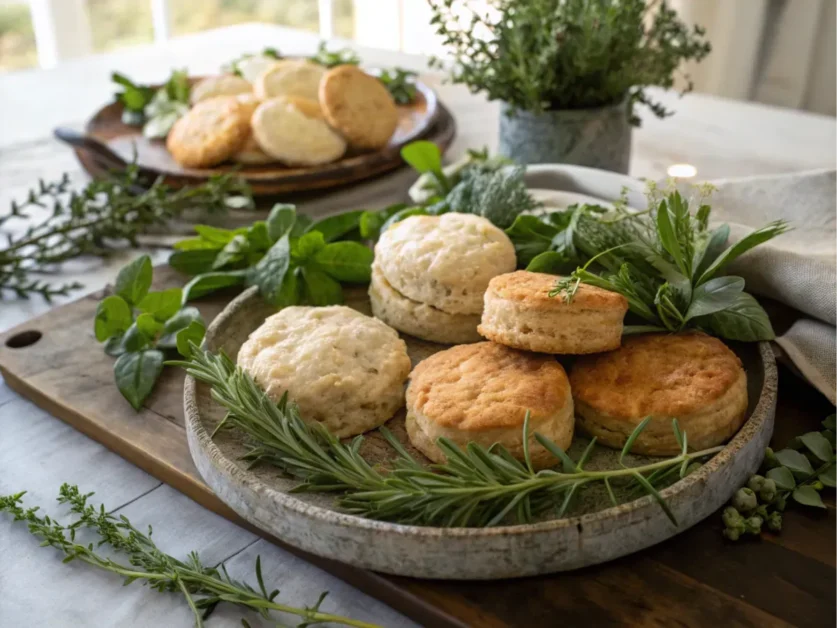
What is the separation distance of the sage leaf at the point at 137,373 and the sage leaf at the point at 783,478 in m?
0.97

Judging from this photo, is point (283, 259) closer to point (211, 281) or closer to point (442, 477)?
point (211, 281)

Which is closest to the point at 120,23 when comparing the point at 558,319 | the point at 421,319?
the point at 421,319

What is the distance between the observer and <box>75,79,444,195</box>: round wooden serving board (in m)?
2.19

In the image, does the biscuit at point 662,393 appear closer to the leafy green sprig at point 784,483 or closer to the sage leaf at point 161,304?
the leafy green sprig at point 784,483

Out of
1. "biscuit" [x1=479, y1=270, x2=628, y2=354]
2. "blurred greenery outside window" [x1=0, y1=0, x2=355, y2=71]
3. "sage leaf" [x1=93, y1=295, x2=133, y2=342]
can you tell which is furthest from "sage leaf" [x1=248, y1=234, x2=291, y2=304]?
"blurred greenery outside window" [x1=0, y1=0, x2=355, y2=71]

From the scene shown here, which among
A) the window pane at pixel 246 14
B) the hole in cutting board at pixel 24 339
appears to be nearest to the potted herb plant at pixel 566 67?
the hole in cutting board at pixel 24 339

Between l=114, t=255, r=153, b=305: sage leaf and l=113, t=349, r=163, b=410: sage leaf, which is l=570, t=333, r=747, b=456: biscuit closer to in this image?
l=113, t=349, r=163, b=410: sage leaf

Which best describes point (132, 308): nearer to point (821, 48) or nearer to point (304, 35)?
point (304, 35)

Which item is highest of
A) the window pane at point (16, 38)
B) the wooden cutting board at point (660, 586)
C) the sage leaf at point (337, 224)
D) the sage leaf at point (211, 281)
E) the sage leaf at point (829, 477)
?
the sage leaf at point (337, 224)

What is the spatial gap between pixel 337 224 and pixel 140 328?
1.53 ft

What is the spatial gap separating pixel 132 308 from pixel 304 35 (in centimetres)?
264

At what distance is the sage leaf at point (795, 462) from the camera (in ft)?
4.00

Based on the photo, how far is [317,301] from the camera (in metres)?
1.64

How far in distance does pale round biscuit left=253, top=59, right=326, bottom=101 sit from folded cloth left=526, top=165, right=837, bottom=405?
0.80 metres
